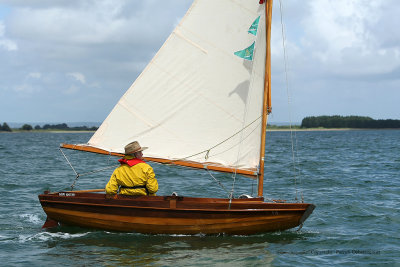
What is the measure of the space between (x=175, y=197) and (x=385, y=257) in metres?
4.39

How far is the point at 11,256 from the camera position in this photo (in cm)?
1012

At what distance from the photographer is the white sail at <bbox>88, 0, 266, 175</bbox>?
11.6m

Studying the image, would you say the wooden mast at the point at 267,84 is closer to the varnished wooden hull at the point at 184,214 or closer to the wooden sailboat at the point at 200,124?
the wooden sailboat at the point at 200,124

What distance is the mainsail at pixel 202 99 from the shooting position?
11617 millimetres

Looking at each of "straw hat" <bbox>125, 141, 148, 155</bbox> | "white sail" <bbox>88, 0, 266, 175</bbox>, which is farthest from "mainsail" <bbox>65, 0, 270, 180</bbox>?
"straw hat" <bbox>125, 141, 148, 155</bbox>

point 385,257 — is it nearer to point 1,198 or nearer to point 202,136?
point 202,136

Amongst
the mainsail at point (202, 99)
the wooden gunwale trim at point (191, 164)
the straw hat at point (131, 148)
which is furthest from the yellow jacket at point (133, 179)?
the mainsail at point (202, 99)

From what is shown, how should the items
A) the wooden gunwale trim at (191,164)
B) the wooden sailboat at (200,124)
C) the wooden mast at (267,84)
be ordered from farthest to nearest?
the wooden gunwale trim at (191,164) < the wooden mast at (267,84) < the wooden sailboat at (200,124)

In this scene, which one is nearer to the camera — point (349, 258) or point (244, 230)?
point (349, 258)

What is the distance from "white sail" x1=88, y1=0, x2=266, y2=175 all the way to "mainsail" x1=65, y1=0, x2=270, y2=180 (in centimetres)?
2

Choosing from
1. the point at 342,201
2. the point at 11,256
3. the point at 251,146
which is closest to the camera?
the point at 11,256

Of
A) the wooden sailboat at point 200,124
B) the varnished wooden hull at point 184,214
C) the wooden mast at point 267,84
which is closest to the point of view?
the varnished wooden hull at point 184,214

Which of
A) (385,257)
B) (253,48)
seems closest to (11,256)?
(253,48)

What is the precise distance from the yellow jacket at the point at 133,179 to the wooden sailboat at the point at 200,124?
0.60 feet
